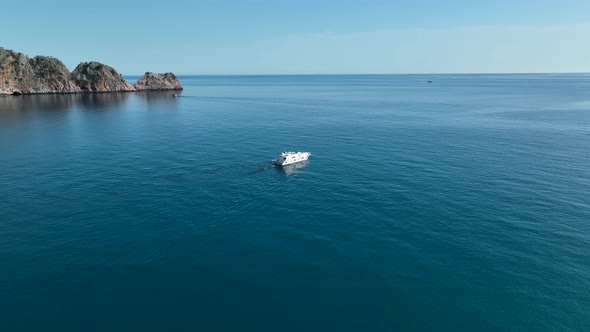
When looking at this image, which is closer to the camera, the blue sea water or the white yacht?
the blue sea water

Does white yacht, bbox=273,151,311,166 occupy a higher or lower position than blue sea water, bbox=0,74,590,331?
higher

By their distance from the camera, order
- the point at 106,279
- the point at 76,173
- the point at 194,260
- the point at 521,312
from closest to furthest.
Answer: the point at 521,312 → the point at 106,279 → the point at 194,260 → the point at 76,173

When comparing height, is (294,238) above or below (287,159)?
below

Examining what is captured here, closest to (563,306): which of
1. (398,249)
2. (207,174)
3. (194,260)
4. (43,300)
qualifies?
(398,249)

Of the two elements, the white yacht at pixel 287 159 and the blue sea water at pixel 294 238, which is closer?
the blue sea water at pixel 294 238

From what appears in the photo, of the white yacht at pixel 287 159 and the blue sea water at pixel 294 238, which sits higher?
the white yacht at pixel 287 159

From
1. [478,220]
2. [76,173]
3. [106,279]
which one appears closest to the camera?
[106,279]

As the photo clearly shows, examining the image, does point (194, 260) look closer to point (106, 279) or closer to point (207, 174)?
point (106, 279)

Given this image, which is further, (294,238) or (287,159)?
(287,159)
